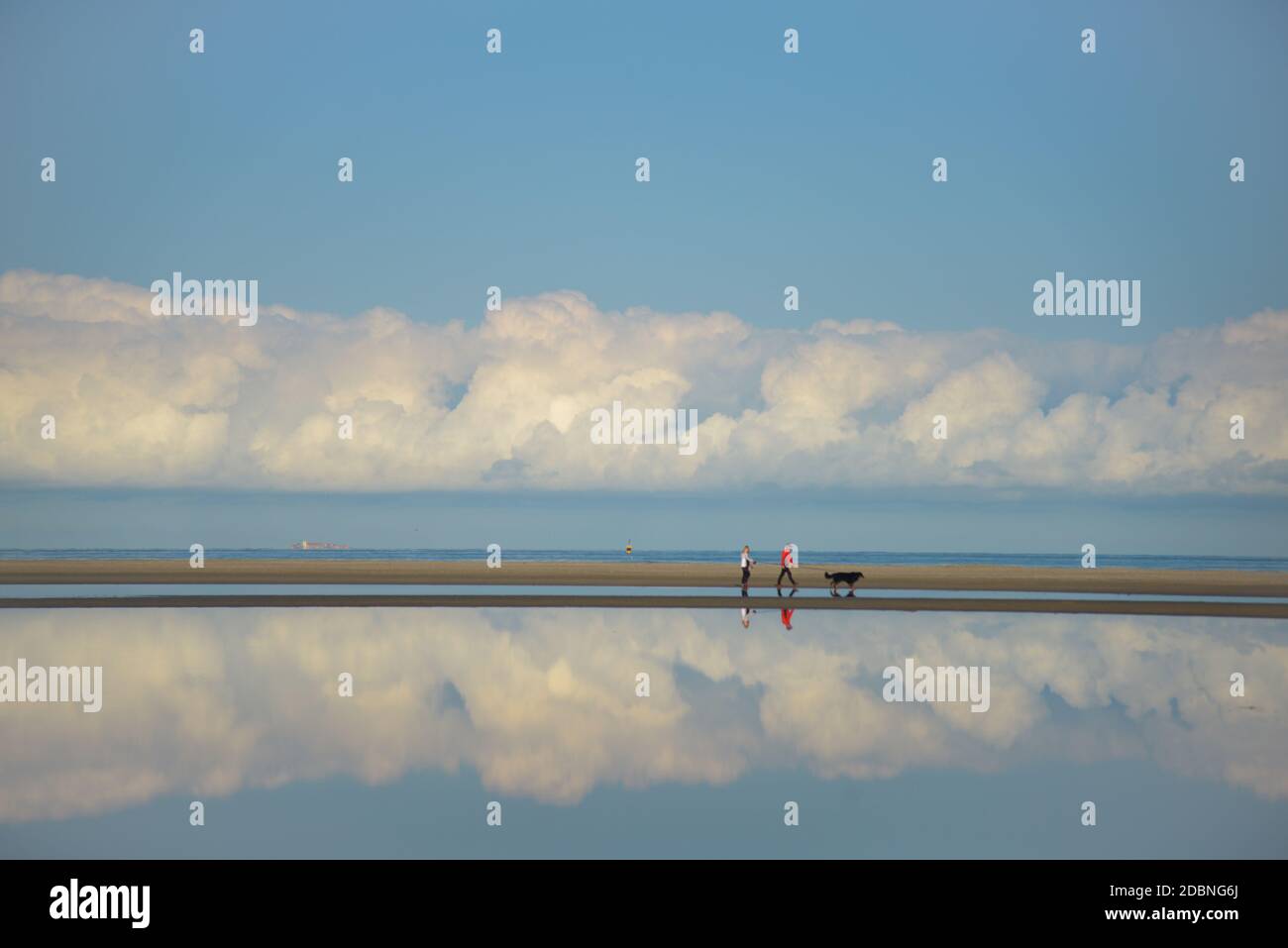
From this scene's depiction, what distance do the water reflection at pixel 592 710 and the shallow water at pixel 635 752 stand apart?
77 mm

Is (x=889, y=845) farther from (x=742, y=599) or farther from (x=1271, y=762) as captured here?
(x=742, y=599)

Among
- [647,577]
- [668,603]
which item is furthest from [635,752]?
[647,577]

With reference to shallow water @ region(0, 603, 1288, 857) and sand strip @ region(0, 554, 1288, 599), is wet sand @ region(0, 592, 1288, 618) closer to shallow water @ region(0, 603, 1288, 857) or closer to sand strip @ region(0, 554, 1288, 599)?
A: sand strip @ region(0, 554, 1288, 599)

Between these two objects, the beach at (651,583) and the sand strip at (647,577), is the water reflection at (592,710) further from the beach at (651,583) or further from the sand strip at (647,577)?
the sand strip at (647,577)

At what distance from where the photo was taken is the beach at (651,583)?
43.8m

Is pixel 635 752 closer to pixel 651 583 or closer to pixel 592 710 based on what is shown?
pixel 592 710

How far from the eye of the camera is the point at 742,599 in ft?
152

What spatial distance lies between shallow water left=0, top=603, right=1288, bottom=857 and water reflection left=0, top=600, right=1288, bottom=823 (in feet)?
0.25

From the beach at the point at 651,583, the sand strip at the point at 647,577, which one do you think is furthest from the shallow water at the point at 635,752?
the sand strip at the point at 647,577

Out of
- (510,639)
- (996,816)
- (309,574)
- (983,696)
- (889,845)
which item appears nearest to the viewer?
(889,845)

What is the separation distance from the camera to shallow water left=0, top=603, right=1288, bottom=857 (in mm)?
12602
